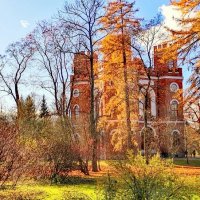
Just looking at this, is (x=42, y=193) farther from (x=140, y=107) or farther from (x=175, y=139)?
(x=140, y=107)

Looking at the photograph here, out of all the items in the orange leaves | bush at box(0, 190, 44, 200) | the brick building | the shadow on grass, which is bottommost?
the shadow on grass

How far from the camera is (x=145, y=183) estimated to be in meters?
7.10

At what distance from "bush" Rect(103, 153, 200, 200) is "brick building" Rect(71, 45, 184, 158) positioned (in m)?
8.18

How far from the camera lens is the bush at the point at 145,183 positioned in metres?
7.05

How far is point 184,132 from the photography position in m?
40.4

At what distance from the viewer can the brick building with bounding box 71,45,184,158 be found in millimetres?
25430

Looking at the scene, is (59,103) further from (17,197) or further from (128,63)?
(17,197)

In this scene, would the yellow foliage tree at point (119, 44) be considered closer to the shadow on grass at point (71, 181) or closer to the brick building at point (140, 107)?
the brick building at point (140, 107)

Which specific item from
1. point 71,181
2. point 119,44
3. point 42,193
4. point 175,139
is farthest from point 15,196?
point 175,139

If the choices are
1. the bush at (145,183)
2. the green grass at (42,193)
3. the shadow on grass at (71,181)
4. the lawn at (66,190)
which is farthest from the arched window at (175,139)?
the bush at (145,183)

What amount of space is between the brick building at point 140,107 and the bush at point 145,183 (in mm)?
8184

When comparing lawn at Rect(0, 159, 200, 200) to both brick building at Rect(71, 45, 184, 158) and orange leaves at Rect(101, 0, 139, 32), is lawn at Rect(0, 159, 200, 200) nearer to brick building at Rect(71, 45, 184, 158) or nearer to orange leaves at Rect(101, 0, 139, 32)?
brick building at Rect(71, 45, 184, 158)

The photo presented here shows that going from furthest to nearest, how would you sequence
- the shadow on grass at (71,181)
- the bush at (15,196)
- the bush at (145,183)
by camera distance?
the shadow on grass at (71,181) → the bush at (15,196) → the bush at (145,183)

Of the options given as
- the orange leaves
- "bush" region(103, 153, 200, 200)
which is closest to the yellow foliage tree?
the orange leaves
